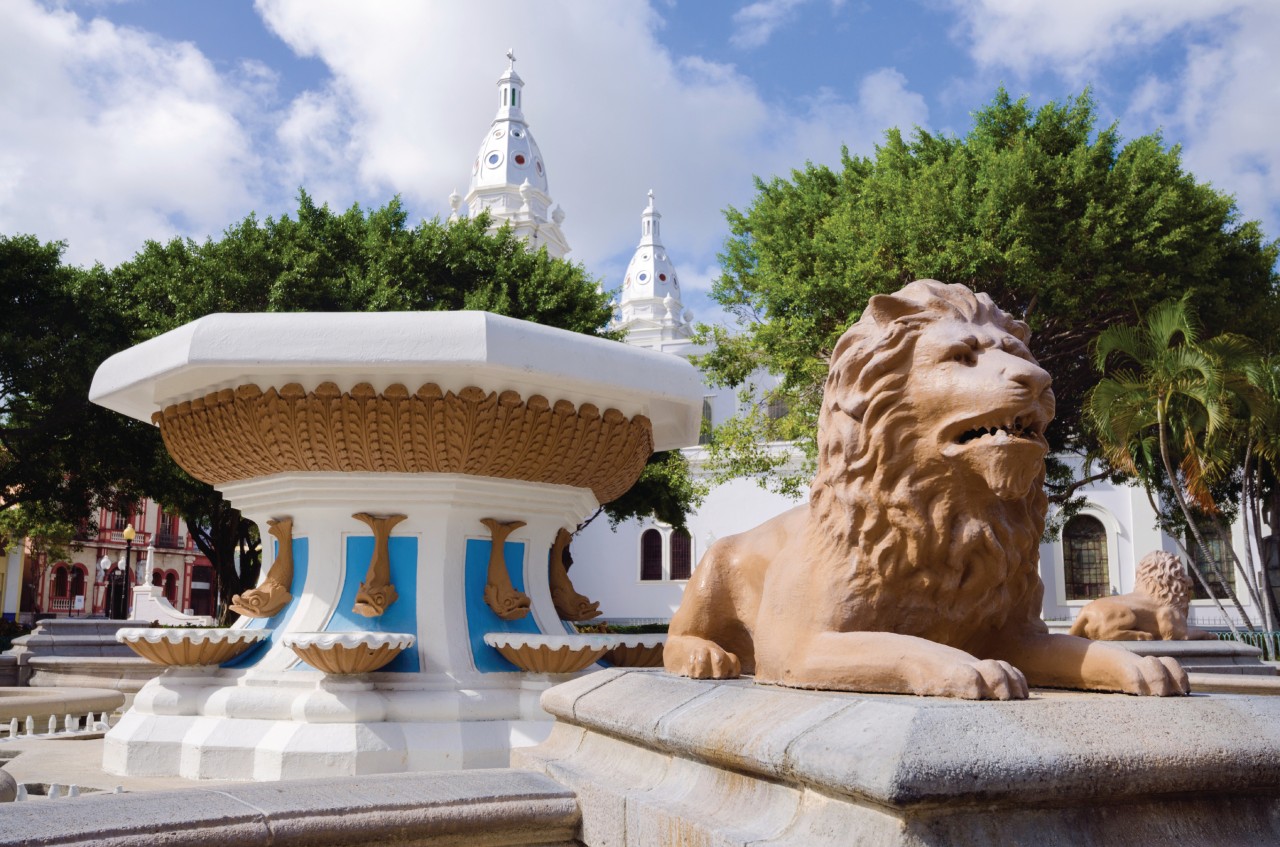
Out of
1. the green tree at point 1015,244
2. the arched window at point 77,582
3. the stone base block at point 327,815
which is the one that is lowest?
the arched window at point 77,582

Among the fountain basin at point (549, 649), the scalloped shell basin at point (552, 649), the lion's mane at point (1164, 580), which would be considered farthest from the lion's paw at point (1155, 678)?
the lion's mane at point (1164, 580)

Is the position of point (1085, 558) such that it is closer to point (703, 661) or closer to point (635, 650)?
point (635, 650)

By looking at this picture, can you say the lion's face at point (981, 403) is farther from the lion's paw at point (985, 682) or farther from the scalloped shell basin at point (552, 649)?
the scalloped shell basin at point (552, 649)

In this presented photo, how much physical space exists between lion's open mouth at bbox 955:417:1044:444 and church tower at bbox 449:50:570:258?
1566 inches

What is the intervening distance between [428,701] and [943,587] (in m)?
3.25

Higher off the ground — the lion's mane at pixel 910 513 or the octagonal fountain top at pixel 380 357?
the octagonal fountain top at pixel 380 357

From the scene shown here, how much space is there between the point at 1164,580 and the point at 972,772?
819 centimetres

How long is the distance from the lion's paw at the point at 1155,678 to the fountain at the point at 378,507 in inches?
131

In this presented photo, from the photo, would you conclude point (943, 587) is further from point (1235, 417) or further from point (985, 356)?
point (1235, 417)

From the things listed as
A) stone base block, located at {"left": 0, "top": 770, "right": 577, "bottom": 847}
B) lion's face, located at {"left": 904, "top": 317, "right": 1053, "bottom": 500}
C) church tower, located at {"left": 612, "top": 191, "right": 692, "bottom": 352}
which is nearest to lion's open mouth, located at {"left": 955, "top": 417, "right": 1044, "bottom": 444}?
lion's face, located at {"left": 904, "top": 317, "right": 1053, "bottom": 500}

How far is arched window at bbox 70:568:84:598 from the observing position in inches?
1873

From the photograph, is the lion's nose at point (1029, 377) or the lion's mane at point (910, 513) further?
the lion's mane at point (910, 513)

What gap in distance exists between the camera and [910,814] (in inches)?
75.7

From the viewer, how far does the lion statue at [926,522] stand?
8.70 ft
